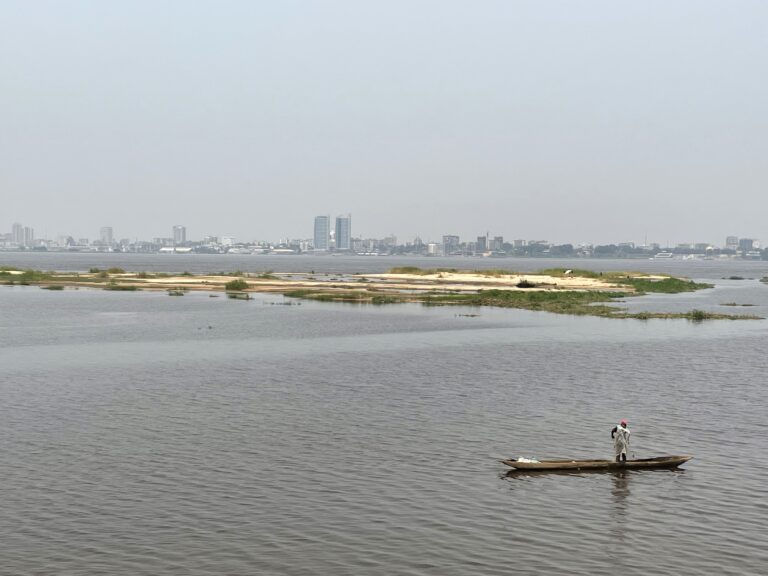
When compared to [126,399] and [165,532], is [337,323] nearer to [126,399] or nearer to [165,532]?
[126,399]

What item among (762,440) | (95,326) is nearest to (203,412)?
(762,440)

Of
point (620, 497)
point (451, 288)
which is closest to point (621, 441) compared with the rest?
point (620, 497)

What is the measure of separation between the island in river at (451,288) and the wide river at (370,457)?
45.7m

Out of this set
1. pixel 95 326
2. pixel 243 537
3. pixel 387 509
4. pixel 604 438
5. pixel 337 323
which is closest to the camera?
pixel 243 537

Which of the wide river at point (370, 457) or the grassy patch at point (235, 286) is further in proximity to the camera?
the grassy patch at point (235, 286)

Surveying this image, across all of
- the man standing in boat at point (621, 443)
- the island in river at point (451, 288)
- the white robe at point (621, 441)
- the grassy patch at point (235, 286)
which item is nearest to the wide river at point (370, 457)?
the man standing in boat at point (621, 443)

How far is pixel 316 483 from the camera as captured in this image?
32.6 meters

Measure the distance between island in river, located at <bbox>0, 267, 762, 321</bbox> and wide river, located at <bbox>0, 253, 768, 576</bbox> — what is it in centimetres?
4570

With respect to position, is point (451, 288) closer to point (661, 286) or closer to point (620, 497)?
point (661, 286)

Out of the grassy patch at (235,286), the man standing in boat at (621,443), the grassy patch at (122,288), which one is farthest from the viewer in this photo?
the grassy patch at (235,286)

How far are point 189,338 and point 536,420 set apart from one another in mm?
44449

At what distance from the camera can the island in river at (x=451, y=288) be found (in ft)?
399

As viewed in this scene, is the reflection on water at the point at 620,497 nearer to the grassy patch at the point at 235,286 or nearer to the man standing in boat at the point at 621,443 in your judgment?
the man standing in boat at the point at 621,443

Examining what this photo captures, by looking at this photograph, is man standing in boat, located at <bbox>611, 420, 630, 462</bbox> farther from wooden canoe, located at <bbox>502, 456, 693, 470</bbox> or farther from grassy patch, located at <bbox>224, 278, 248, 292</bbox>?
grassy patch, located at <bbox>224, 278, 248, 292</bbox>
